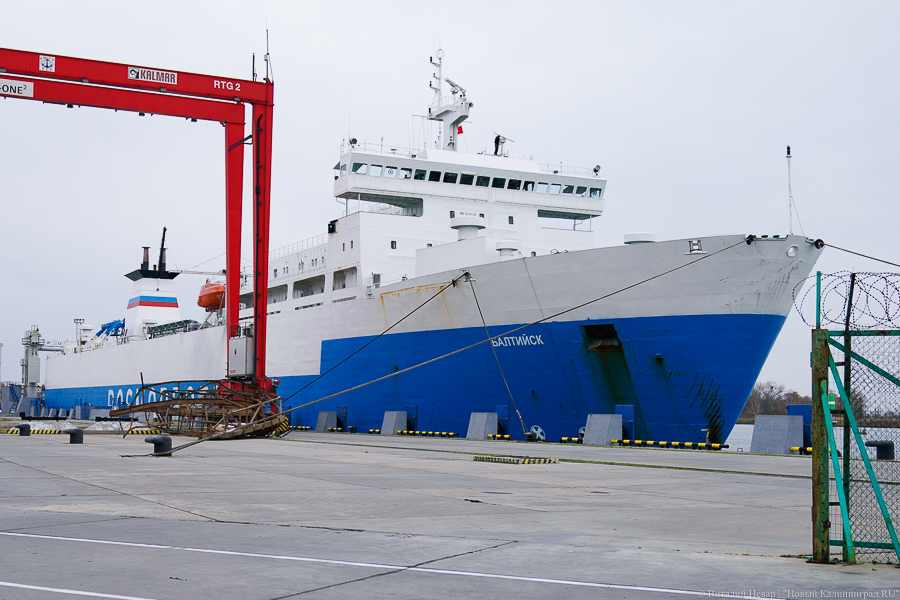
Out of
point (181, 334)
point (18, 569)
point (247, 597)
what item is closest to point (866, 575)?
point (247, 597)

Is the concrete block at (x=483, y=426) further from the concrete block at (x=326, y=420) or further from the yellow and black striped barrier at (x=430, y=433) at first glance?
the concrete block at (x=326, y=420)

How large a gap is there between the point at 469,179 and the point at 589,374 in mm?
10271

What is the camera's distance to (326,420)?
27.0m

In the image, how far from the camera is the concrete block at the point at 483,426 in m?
20.3

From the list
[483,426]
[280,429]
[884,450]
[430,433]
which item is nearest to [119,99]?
[280,429]

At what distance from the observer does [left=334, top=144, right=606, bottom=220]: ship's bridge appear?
2630cm

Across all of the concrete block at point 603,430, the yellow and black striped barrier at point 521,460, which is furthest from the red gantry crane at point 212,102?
the yellow and black striped barrier at point 521,460

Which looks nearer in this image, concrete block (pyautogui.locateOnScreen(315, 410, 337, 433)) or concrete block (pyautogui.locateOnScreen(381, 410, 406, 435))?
concrete block (pyautogui.locateOnScreen(381, 410, 406, 435))

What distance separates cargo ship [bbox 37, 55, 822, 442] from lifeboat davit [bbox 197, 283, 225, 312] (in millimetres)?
4158

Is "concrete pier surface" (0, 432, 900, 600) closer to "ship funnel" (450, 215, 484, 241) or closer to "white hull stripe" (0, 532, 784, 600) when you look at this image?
"white hull stripe" (0, 532, 784, 600)

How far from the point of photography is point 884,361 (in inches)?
216

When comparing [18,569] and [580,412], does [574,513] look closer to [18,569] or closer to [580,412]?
[18,569]

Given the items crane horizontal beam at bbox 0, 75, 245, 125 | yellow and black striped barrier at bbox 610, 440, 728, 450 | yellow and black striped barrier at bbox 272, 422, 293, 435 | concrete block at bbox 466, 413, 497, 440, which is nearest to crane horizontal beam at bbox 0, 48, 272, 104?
crane horizontal beam at bbox 0, 75, 245, 125

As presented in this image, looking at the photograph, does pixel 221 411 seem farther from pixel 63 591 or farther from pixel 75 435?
pixel 63 591
